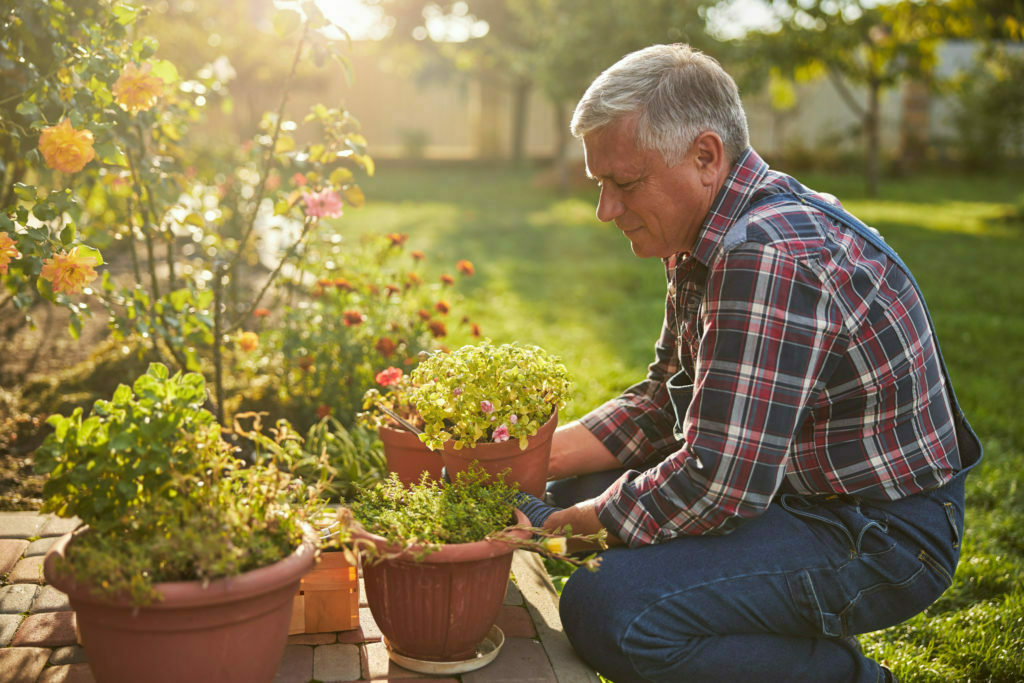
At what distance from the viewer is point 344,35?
2.71m

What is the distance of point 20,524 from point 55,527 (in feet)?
0.33

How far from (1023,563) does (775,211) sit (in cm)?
177

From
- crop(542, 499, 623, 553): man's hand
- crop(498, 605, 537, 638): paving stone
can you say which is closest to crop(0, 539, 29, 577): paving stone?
crop(498, 605, 537, 638): paving stone

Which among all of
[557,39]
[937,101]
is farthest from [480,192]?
[937,101]

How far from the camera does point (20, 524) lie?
2.66 meters

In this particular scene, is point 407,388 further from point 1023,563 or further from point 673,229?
point 1023,563

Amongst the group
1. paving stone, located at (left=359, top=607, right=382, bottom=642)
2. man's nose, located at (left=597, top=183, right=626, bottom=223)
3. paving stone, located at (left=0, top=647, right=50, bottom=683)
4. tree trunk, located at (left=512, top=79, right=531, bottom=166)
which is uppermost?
tree trunk, located at (left=512, top=79, right=531, bottom=166)

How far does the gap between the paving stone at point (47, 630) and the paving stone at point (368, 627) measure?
64 centimetres

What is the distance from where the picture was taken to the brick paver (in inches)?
80.7

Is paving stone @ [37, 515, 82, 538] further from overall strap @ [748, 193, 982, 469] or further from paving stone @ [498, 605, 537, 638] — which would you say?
overall strap @ [748, 193, 982, 469]

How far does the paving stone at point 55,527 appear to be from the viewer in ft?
8.57

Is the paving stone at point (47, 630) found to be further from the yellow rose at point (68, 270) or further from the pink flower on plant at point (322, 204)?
the pink flower on plant at point (322, 204)

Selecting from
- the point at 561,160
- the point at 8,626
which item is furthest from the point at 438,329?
the point at 561,160

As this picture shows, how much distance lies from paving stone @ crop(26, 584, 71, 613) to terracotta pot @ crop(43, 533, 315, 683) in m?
0.64
